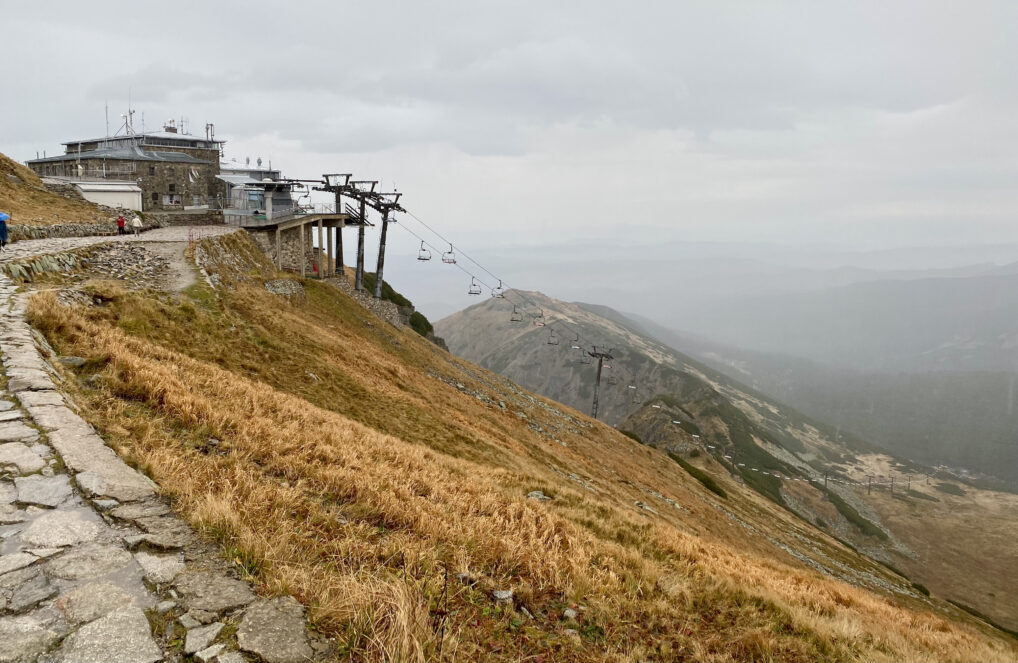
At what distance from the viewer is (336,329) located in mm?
35000

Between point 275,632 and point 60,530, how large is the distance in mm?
3035

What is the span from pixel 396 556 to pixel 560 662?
268 centimetres

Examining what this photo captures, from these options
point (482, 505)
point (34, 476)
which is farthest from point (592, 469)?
point (34, 476)

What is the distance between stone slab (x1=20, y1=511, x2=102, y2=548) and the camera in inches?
218

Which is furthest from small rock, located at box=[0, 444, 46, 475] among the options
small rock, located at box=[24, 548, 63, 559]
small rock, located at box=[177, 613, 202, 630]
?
small rock, located at box=[177, 613, 202, 630]

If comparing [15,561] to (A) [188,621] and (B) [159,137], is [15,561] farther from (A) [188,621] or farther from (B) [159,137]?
(B) [159,137]

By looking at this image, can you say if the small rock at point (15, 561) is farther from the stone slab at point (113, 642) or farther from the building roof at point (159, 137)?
the building roof at point (159, 137)

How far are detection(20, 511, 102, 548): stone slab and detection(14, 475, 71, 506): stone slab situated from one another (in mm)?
360

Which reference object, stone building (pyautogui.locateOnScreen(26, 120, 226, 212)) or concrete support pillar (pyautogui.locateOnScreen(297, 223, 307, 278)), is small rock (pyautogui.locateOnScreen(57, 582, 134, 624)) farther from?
stone building (pyautogui.locateOnScreen(26, 120, 226, 212))

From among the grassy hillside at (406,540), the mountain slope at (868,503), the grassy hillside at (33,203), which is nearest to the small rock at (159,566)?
the grassy hillside at (406,540)

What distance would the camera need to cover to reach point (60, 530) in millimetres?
5742

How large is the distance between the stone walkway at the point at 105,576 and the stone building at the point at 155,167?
57.9 m

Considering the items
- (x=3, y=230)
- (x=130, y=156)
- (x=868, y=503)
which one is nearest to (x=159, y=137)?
(x=130, y=156)

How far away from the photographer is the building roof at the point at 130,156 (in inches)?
2189
